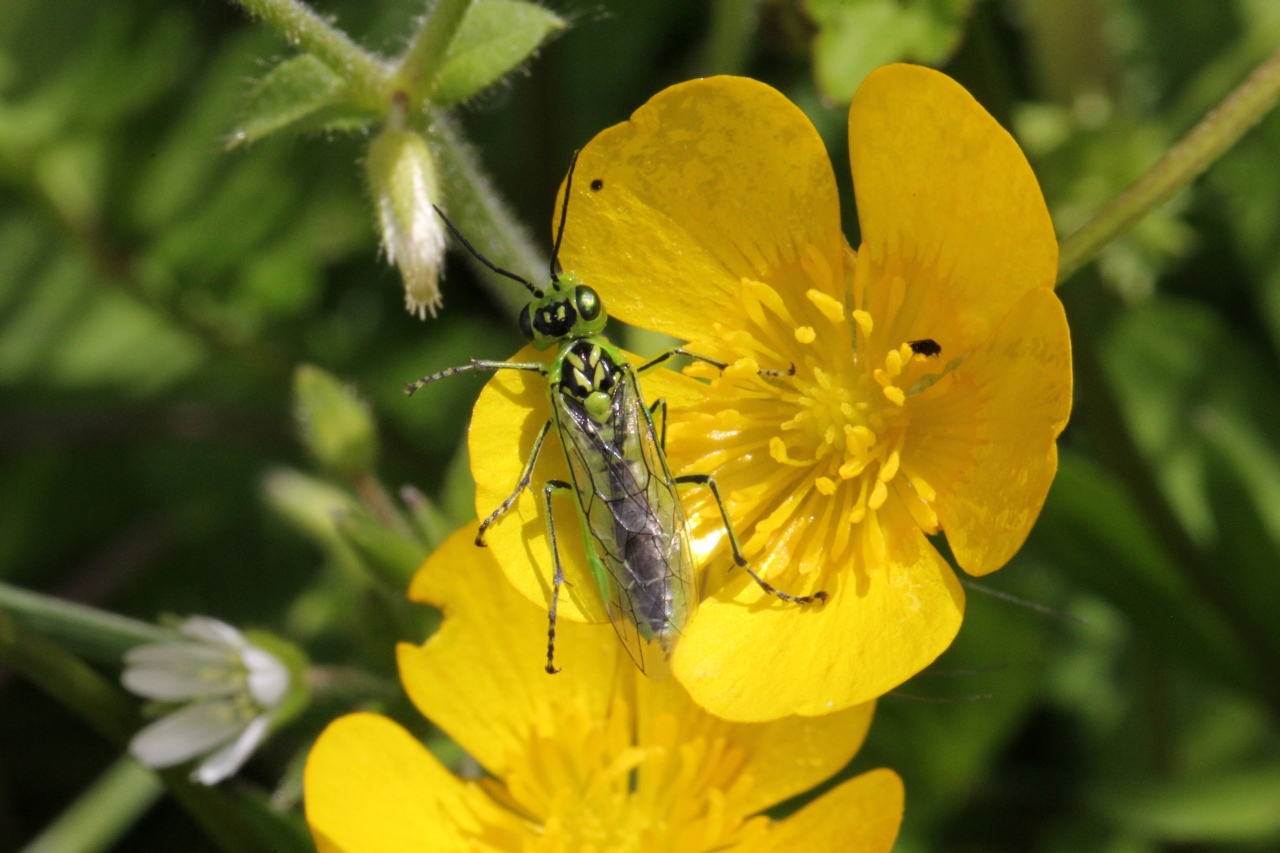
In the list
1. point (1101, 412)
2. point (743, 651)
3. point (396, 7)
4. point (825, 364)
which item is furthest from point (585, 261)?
point (396, 7)

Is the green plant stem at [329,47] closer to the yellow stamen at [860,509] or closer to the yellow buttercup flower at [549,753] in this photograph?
the yellow buttercup flower at [549,753]

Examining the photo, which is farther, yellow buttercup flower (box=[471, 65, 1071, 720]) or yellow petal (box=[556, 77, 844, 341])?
yellow petal (box=[556, 77, 844, 341])

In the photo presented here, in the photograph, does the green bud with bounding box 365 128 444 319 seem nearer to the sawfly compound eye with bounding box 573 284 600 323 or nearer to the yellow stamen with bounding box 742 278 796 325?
the sawfly compound eye with bounding box 573 284 600 323

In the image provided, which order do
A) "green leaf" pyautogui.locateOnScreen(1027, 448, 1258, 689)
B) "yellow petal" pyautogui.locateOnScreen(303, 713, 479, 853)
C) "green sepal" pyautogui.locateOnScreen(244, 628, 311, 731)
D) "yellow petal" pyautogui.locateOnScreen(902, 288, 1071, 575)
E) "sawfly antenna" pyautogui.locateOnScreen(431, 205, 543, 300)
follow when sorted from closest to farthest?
"yellow petal" pyautogui.locateOnScreen(902, 288, 1071, 575), "yellow petal" pyautogui.locateOnScreen(303, 713, 479, 853), "sawfly antenna" pyautogui.locateOnScreen(431, 205, 543, 300), "green sepal" pyautogui.locateOnScreen(244, 628, 311, 731), "green leaf" pyautogui.locateOnScreen(1027, 448, 1258, 689)

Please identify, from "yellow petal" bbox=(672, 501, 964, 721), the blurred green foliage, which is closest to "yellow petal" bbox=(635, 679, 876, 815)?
"yellow petal" bbox=(672, 501, 964, 721)

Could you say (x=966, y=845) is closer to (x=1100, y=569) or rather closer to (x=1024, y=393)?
(x=1100, y=569)

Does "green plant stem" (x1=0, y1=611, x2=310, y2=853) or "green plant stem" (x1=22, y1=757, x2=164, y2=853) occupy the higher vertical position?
"green plant stem" (x1=0, y1=611, x2=310, y2=853)
